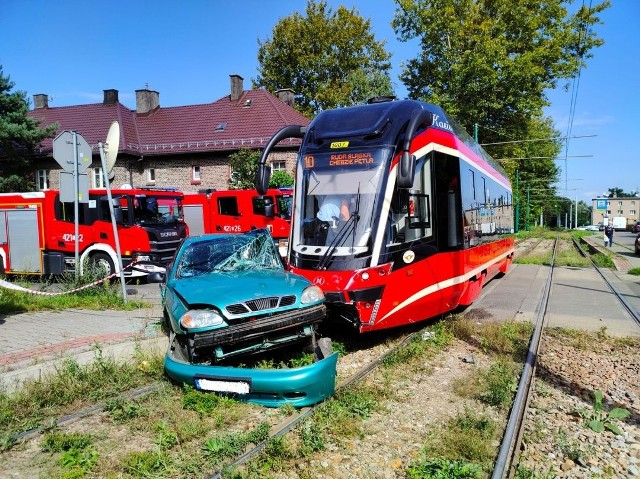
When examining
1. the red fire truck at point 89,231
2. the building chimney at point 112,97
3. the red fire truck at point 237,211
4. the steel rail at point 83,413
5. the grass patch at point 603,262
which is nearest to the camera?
the steel rail at point 83,413

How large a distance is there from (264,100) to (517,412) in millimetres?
33306

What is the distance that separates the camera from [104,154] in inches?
354

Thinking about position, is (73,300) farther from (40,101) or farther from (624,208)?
(624,208)

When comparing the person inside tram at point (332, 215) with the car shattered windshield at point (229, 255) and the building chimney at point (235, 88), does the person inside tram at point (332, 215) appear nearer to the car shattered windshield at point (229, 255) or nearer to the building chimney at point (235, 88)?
the car shattered windshield at point (229, 255)

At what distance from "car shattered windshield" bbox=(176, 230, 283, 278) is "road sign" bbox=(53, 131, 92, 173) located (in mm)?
3723

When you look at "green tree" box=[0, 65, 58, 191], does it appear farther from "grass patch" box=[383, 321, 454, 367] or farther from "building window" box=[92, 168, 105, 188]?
"grass patch" box=[383, 321, 454, 367]

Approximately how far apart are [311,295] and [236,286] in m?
0.85

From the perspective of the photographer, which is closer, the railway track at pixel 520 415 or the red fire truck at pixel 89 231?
the railway track at pixel 520 415

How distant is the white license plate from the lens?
16.0 ft

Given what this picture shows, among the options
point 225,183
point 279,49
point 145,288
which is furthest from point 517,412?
point 279,49

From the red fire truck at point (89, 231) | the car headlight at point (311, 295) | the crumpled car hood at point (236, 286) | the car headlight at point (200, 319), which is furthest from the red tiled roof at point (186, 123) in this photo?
the car headlight at point (200, 319)

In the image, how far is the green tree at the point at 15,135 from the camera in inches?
1092

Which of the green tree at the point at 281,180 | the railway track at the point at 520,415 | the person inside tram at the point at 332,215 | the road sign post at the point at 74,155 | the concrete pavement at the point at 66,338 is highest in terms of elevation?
the green tree at the point at 281,180

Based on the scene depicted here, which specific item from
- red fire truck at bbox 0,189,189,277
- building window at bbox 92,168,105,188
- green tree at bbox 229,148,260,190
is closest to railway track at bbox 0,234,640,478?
red fire truck at bbox 0,189,189,277
